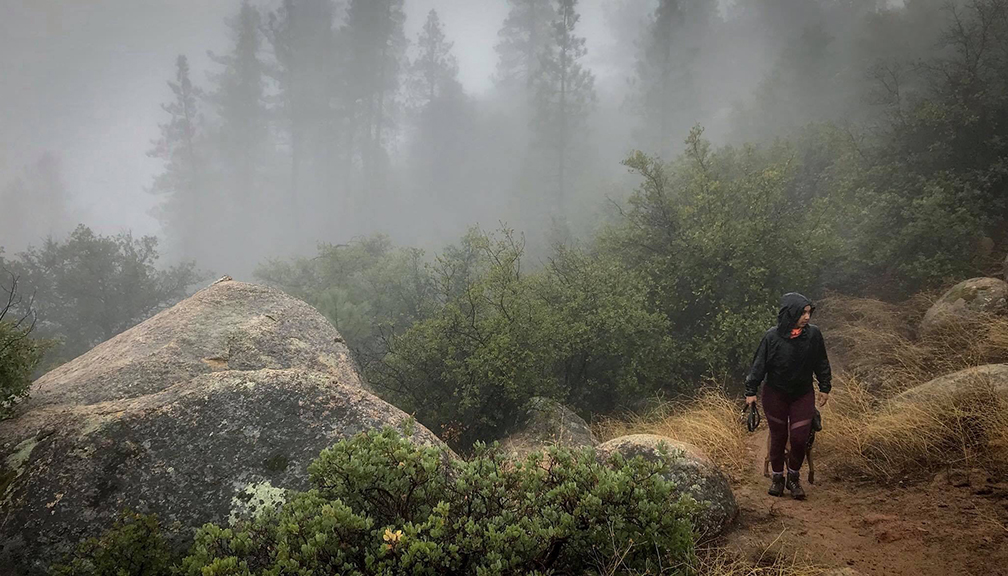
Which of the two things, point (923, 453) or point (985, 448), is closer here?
point (985, 448)

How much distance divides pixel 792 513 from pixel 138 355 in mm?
6908

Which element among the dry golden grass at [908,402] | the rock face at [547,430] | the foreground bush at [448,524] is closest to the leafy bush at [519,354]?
the rock face at [547,430]

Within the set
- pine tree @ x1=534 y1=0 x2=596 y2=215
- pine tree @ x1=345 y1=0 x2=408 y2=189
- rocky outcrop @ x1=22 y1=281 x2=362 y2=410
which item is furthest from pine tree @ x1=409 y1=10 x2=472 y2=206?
rocky outcrop @ x1=22 y1=281 x2=362 y2=410

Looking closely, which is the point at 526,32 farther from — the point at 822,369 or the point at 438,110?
the point at 822,369

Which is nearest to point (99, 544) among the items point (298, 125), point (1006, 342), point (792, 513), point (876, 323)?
point (792, 513)

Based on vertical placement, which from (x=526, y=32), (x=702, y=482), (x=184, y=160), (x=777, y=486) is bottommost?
Result: (x=777, y=486)

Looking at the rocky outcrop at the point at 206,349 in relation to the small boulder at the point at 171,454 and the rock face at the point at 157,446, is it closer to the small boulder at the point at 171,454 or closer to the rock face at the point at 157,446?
the rock face at the point at 157,446

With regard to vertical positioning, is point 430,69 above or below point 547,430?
above

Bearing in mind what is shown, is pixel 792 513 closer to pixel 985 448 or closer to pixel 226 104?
pixel 985 448

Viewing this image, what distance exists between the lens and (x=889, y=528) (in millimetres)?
3578

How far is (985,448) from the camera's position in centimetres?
411

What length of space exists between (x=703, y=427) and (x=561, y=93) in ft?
112

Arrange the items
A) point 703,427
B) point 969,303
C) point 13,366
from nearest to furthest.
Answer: point 13,366
point 703,427
point 969,303

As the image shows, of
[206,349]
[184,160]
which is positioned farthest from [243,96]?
[206,349]
